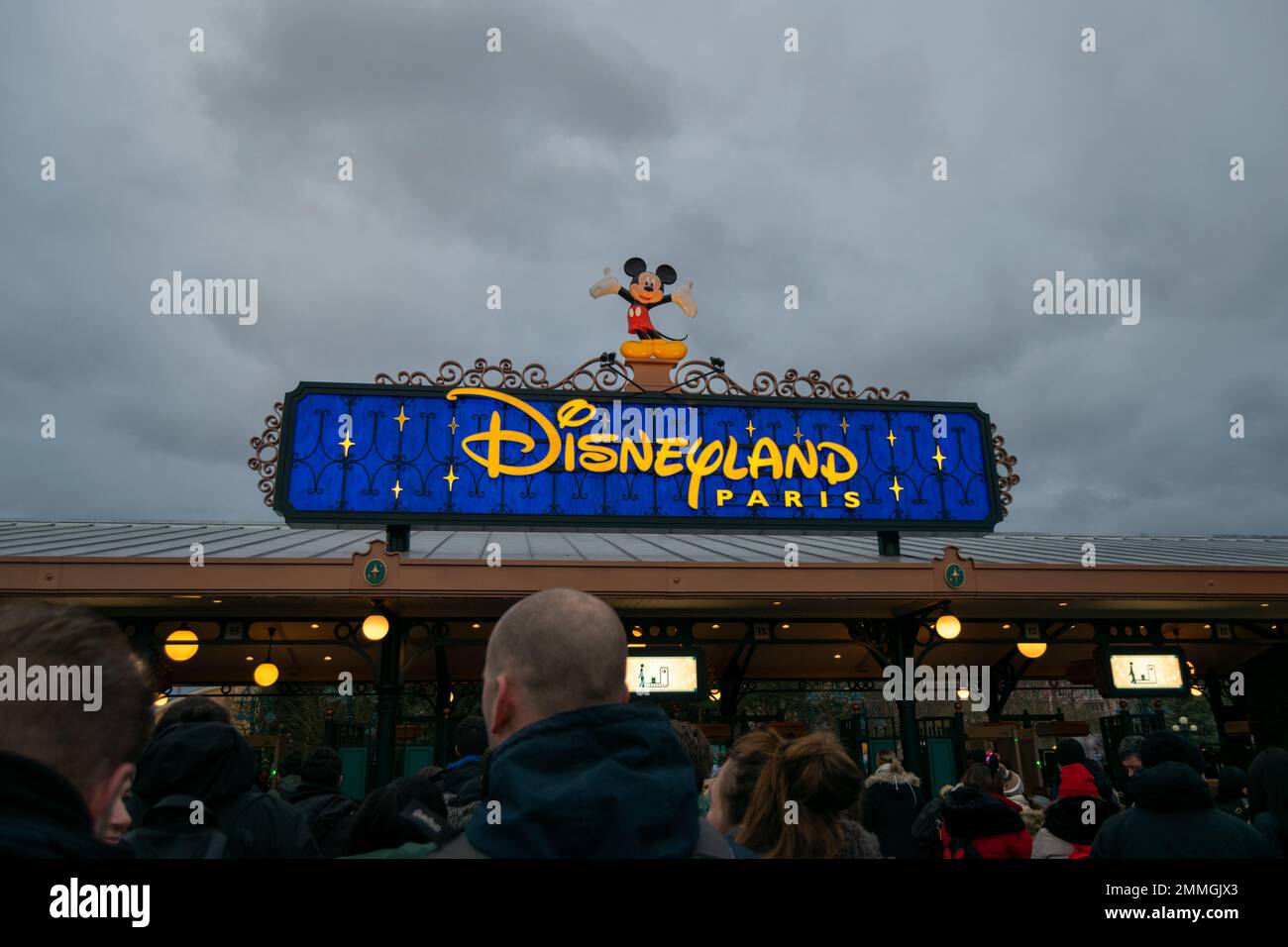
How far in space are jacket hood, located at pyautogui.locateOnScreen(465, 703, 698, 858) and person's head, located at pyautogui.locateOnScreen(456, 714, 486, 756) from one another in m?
3.88

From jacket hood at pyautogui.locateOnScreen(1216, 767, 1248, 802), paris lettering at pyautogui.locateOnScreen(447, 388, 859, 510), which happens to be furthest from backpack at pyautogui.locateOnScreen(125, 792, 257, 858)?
paris lettering at pyautogui.locateOnScreen(447, 388, 859, 510)

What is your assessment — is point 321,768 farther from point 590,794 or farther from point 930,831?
point 930,831

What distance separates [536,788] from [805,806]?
1.79 m

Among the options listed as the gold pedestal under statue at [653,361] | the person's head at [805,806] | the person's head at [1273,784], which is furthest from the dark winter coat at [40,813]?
the gold pedestal under statue at [653,361]

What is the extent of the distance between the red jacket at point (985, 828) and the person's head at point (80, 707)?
5.18m

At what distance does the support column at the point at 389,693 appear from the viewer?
9.70m

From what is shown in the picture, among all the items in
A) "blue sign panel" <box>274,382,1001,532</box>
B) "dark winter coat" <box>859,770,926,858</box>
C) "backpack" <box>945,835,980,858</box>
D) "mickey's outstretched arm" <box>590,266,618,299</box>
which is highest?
"mickey's outstretched arm" <box>590,266,618,299</box>

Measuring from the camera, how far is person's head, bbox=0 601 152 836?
1.46 metres

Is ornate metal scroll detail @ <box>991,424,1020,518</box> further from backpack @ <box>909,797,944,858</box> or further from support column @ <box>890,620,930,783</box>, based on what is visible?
backpack @ <box>909,797,944,858</box>

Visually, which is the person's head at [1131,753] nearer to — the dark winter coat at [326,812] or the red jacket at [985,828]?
the red jacket at [985,828]

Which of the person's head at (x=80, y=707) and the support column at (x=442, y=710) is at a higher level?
the person's head at (x=80, y=707)

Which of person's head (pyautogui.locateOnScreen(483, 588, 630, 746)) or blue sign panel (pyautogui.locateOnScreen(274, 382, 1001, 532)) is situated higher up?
blue sign panel (pyautogui.locateOnScreen(274, 382, 1001, 532))
